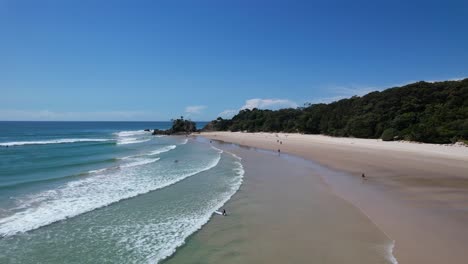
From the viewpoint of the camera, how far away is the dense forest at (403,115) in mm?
33775

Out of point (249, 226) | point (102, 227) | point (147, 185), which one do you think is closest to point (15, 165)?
point (147, 185)

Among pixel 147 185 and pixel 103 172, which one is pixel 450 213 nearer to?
pixel 147 185

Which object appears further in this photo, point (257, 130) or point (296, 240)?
point (257, 130)

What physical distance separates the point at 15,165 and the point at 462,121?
42.3m

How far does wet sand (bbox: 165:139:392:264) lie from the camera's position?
7801mm

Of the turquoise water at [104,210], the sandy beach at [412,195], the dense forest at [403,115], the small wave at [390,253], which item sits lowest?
the turquoise water at [104,210]

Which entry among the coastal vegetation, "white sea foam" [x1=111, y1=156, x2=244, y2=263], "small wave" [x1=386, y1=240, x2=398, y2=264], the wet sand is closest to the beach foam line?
"white sea foam" [x1=111, y1=156, x2=244, y2=263]

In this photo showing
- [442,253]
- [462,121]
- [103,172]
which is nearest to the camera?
[442,253]

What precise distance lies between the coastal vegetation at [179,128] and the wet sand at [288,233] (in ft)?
253

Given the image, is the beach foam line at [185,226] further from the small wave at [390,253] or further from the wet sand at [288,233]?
the small wave at [390,253]

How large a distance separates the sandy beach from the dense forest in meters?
6.62

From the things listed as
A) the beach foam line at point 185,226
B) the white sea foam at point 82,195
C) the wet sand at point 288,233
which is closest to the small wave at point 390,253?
the wet sand at point 288,233

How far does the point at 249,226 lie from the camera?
33.6 feet

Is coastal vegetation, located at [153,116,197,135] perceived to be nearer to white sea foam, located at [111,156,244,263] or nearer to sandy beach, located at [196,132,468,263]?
sandy beach, located at [196,132,468,263]
